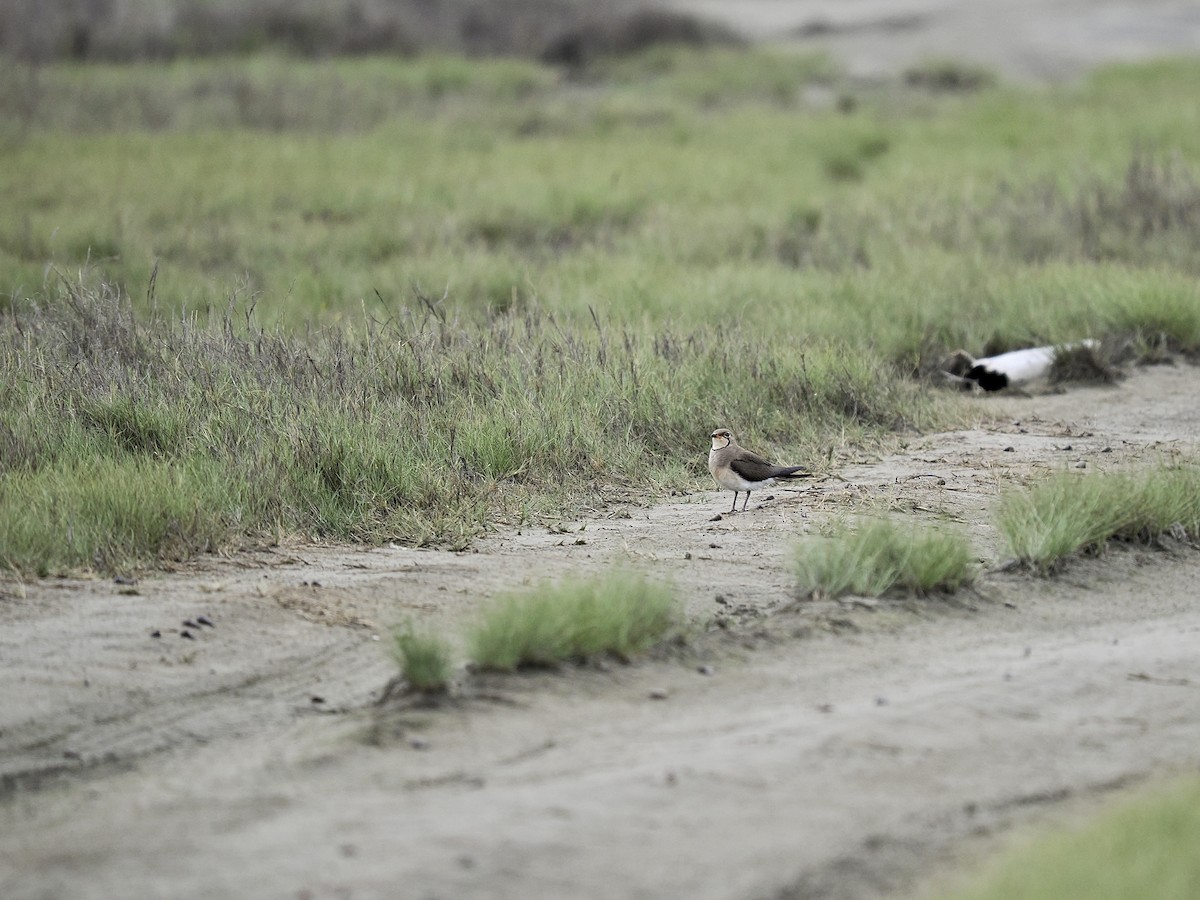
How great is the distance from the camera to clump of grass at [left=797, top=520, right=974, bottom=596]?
15.7ft

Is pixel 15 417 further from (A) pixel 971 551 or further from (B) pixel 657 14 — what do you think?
(B) pixel 657 14

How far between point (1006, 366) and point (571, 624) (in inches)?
203

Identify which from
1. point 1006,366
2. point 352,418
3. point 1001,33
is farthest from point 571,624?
point 1001,33

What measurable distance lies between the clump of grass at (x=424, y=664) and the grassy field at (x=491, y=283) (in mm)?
1602

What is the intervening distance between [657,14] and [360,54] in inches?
255

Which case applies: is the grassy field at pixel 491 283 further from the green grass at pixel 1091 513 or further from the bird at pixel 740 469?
the green grass at pixel 1091 513

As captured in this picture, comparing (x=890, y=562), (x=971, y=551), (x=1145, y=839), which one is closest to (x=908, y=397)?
(x=971, y=551)

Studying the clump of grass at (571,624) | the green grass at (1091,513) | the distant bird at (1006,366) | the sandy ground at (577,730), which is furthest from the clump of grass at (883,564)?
the distant bird at (1006,366)

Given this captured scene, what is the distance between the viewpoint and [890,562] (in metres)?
4.86

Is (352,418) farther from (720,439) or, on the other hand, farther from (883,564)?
(883,564)

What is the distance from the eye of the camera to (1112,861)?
3.00m

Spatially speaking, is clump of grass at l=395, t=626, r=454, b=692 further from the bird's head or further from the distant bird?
the distant bird

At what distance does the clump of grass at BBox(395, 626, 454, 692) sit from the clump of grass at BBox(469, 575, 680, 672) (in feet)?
0.46

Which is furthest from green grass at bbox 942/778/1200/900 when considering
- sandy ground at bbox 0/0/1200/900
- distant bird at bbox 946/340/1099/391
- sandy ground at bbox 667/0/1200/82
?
sandy ground at bbox 667/0/1200/82
